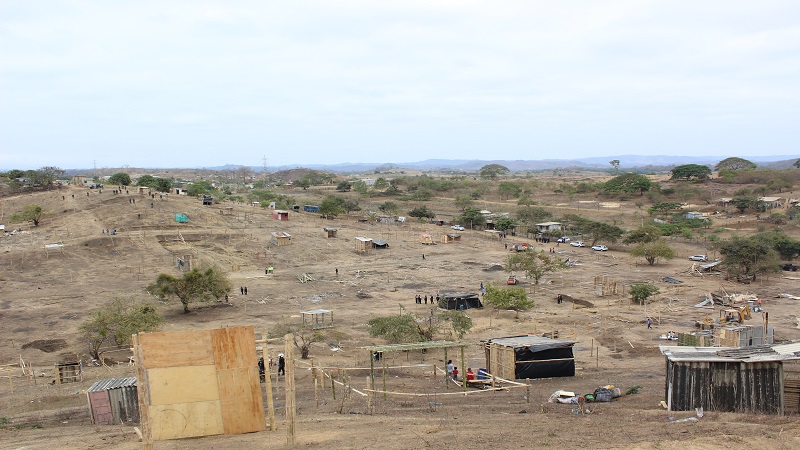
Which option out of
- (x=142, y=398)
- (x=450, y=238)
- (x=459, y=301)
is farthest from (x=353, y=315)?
(x=450, y=238)

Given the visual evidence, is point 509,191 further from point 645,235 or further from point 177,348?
point 177,348

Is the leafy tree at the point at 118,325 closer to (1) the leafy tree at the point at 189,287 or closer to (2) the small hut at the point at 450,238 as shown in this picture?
(1) the leafy tree at the point at 189,287

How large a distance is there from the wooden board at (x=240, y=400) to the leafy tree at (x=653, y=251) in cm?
4422

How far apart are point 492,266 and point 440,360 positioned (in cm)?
2643

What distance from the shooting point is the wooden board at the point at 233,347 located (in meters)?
11.8

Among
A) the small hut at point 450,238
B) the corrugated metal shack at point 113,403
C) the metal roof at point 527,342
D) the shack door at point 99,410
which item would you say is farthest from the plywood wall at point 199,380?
the small hut at point 450,238

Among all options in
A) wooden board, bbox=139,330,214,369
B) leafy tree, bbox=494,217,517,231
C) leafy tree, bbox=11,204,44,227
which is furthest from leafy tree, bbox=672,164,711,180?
wooden board, bbox=139,330,214,369

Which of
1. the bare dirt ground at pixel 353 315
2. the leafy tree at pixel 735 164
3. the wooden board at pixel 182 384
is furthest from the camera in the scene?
the leafy tree at pixel 735 164

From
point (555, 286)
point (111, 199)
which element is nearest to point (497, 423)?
point (555, 286)

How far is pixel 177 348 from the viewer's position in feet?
38.0

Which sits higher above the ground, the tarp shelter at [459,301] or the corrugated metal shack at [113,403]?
the corrugated metal shack at [113,403]

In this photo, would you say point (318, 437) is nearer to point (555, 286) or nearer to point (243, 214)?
point (555, 286)

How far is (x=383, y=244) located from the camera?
187 ft

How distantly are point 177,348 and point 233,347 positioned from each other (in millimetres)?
1084
